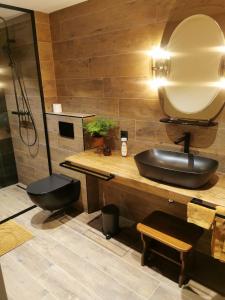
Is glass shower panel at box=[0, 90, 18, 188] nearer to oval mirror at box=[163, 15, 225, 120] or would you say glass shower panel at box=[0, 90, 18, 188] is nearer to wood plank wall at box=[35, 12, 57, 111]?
wood plank wall at box=[35, 12, 57, 111]

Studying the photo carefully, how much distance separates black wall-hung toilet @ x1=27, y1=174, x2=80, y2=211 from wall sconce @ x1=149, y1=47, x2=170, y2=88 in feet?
4.78

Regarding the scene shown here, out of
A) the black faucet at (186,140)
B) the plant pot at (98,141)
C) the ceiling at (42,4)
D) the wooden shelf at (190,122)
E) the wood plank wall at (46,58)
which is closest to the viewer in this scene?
the wooden shelf at (190,122)

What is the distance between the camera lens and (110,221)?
7.84 feet

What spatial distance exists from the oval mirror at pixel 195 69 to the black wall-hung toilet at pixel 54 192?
1.41 meters

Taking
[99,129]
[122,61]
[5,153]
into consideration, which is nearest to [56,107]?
[99,129]

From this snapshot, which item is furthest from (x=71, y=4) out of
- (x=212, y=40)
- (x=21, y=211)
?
(x=21, y=211)

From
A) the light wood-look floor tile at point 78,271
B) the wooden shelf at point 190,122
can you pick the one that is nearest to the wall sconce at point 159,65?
the wooden shelf at point 190,122

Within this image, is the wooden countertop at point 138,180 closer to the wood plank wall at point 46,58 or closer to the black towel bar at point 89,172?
the black towel bar at point 89,172

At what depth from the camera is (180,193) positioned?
161 cm

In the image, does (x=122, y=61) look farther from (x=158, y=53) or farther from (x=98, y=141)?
(x=98, y=141)

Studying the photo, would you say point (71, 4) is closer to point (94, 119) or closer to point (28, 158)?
point (94, 119)

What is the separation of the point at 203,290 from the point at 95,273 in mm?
867

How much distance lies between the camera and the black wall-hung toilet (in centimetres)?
251

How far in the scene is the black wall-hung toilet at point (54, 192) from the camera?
98.9 inches
